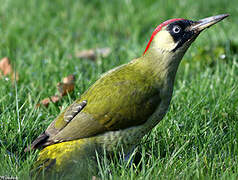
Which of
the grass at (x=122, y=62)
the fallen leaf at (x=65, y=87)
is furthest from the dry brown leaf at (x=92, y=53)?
the fallen leaf at (x=65, y=87)

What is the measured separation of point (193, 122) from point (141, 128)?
0.59m

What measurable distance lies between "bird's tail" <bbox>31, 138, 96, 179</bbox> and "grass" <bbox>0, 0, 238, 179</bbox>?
0.09 metres

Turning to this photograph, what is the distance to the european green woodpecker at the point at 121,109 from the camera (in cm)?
264

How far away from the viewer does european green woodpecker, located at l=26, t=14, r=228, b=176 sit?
2.64 meters

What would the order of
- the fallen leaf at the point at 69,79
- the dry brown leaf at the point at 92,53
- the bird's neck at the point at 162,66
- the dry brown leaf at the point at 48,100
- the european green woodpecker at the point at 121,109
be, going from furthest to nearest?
the dry brown leaf at the point at 92,53 < the fallen leaf at the point at 69,79 < the dry brown leaf at the point at 48,100 < the bird's neck at the point at 162,66 < the european green woodpecker at the point at 121,109

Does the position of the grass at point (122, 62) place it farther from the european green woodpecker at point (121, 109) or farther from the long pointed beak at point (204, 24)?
the long pointed beak at point (204, 24)

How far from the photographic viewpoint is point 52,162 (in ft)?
8.39

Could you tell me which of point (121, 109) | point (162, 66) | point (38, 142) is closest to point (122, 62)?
point (162, 66)

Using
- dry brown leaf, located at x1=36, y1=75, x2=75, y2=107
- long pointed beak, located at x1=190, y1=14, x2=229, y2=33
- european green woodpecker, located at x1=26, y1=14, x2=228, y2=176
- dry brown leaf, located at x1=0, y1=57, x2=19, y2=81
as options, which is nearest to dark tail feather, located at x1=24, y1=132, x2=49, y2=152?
european green woodpecker, located at x1=26, y1=14, x2=228, y2=176

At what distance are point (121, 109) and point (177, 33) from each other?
0.61 metres

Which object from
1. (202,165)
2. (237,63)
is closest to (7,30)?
(237,63)

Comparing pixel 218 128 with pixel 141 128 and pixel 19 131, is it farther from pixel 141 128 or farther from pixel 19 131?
pixel 19 131

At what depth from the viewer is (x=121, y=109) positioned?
2.69 metres

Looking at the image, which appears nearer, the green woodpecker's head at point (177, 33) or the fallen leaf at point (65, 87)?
the green woodpecker's head at point (177, 33)
